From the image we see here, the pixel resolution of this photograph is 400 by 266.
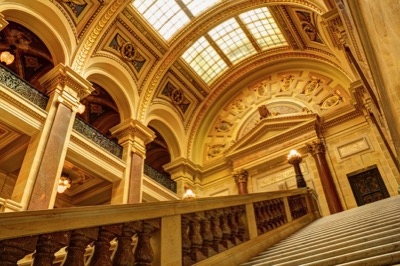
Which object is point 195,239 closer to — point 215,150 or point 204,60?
point 215,150

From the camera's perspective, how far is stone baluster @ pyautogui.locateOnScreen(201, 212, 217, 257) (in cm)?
253

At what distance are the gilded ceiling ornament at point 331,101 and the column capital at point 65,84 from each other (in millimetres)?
8254

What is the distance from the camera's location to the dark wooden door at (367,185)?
8758mm

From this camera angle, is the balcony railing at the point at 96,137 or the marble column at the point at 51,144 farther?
the balcony railing at the point at 96,137

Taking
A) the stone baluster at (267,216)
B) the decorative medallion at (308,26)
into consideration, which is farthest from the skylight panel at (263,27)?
the stone baluster at (267,216)

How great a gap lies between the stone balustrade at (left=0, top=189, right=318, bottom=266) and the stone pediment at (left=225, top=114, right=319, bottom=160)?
24.3 ft

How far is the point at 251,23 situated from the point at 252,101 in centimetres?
319

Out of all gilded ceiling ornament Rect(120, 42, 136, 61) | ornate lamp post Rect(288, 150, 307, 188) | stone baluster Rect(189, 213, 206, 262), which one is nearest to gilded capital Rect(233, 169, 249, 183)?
ornate lamp post Rect(288, 150, 307, 188)

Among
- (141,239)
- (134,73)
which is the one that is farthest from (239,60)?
(141,239)

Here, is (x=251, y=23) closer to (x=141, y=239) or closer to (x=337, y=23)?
(x=337, y=23)

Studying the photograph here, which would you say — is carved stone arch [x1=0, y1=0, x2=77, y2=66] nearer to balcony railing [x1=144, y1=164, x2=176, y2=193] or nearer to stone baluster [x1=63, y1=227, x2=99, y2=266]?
balcony railing [x1=144, y1=164, x2=176, y2=193]

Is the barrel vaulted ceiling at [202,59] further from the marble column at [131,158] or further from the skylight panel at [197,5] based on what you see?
the marble column at [131,158]

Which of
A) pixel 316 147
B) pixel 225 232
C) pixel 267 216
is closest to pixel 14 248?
pixel 225 232

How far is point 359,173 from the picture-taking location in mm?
9219
